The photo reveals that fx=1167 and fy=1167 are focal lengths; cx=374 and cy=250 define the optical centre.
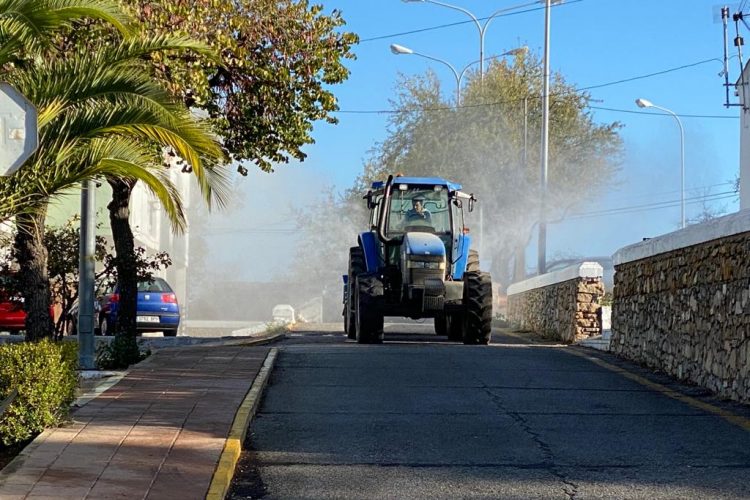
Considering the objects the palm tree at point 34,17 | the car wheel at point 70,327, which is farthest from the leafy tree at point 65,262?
the palm tree at point 34,17

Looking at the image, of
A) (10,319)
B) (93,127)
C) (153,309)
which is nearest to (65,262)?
(153,309)

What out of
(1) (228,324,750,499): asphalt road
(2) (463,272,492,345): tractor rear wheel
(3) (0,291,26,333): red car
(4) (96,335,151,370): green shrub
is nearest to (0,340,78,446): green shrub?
(1) (228,324,750,499): asphalt road

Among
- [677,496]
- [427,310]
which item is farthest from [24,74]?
[427,310]

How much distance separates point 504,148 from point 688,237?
3871cm

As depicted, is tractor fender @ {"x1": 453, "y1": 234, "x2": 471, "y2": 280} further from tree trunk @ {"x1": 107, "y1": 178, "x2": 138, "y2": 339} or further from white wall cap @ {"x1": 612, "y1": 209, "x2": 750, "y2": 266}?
tree trunk @ {"x1": 107, "y1": 178, "x2": 138, "y2": 339}

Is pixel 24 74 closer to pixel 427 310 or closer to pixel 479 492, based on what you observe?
pixel 479 492

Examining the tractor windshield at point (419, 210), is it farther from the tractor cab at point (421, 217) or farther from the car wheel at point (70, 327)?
the car wheel at point (70, 327)

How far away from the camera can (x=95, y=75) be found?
10.3m

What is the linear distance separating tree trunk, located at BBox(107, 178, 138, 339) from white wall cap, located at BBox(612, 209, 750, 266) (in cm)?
693

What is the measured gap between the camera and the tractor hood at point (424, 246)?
63.8 ft

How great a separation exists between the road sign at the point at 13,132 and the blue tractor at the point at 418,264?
13474 millimetres

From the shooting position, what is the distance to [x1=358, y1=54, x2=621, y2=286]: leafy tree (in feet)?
170

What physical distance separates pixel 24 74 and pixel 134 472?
14.4ft

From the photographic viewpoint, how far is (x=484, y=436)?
9359mm
